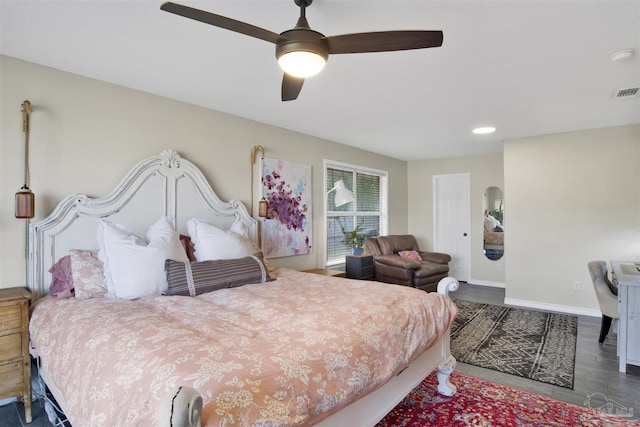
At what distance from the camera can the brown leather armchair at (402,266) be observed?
4863mm

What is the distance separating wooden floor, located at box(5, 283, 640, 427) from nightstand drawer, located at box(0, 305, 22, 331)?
0.62 m

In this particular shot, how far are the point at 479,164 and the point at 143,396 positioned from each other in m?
6.41

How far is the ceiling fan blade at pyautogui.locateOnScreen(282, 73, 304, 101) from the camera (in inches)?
76.4

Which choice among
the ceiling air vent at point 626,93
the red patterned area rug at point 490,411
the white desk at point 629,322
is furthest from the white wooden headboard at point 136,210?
the ceiling air vent at point 626,93

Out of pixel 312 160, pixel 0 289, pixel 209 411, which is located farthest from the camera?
pixel 312 160

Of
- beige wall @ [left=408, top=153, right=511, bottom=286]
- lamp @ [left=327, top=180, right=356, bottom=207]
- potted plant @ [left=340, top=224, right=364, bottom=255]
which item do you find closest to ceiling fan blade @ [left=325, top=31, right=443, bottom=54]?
lamp @ [left=327, top=180, right=356, bottom=207]

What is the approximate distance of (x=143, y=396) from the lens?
1.04m

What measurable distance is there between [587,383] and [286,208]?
10.8ft

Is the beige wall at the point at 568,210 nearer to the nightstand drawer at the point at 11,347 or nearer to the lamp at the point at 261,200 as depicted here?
the lamp at the point at 261,200

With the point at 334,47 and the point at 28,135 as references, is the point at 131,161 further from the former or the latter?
the point at 334,47

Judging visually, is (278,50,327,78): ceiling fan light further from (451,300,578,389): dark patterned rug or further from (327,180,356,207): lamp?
(327,180,356,207): lamp

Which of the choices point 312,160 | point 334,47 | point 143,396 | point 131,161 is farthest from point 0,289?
point 312,160

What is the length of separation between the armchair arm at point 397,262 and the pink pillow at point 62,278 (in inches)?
157

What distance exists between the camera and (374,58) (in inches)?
89.3
